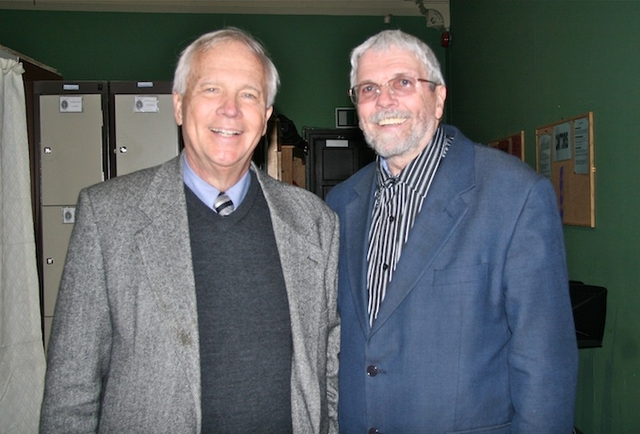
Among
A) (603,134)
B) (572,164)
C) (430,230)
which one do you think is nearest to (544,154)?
(572,164)

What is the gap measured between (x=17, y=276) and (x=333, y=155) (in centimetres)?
328

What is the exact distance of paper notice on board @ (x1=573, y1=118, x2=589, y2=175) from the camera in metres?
3.08

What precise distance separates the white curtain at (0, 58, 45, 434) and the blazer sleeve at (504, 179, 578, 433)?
292cm

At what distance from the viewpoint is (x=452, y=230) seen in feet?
4.41

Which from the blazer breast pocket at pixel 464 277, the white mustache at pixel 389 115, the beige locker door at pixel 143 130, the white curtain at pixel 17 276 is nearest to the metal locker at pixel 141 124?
the beige locker door at pixel 143 130

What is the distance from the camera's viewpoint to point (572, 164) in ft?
10.8

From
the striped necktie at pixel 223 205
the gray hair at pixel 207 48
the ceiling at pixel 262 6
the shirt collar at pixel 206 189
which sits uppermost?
the ceiling at pixel 262 6

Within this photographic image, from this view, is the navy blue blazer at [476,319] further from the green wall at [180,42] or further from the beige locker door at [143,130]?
the green wall at [180,42]

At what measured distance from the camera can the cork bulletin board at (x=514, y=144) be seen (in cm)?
409

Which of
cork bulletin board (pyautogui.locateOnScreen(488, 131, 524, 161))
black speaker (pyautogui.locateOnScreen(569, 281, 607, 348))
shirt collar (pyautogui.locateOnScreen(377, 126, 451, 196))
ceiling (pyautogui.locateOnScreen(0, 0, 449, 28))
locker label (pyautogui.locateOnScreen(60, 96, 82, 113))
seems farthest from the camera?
ceiling (pyautogui.locateOnScreen(0, 0, 449, 28))

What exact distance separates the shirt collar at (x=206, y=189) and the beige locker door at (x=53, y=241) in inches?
90.7

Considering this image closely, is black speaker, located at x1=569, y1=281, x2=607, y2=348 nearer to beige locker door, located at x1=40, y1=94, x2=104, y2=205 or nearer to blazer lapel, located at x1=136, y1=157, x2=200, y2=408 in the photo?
blazer lapel, located at x1=136, y1=157, x2=200, y2=408

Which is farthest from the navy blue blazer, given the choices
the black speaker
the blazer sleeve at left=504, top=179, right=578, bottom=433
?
the black speaker

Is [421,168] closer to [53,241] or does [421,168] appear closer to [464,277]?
[464,277]
